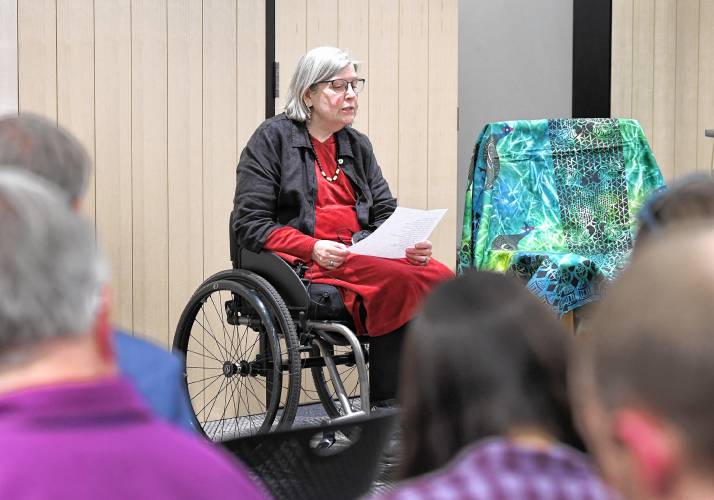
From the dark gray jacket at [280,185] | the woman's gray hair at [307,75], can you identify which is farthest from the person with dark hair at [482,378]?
the woman's gray hair at [307,75]

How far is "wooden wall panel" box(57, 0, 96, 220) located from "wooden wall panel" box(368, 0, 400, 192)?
1.19 m

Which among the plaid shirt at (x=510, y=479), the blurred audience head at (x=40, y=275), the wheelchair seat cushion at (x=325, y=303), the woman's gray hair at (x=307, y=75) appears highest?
the woman's gray hair at (x=307, y=75)

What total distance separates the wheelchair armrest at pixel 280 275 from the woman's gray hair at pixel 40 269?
89.7 inches

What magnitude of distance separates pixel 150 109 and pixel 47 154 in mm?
2545

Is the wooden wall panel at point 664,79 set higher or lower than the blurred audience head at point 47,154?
higher

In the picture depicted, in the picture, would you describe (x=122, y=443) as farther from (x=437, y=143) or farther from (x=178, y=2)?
(x=437, y=143)

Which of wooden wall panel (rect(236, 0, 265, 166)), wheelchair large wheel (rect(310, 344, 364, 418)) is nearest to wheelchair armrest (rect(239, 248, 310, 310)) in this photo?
wheelchair large wheel (rect(310, 344, 364, 418))

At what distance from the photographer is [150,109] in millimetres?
Result: 3631

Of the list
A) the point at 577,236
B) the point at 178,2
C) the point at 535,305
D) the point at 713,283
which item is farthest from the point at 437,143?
the point at 713,283

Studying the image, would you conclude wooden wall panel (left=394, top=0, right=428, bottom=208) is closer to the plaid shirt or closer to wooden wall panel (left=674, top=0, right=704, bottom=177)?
wooden wall panel (left=674, top=0, right=704, bottom=177)

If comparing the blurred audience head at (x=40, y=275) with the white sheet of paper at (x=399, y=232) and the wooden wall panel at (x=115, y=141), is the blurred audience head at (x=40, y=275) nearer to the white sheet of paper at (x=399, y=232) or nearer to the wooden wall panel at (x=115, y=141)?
the white sheet of paper at (x=399, y=232)

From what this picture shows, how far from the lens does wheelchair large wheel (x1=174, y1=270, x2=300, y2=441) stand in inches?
115

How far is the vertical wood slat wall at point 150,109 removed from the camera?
341 cm

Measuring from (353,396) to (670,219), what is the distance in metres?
2.97
